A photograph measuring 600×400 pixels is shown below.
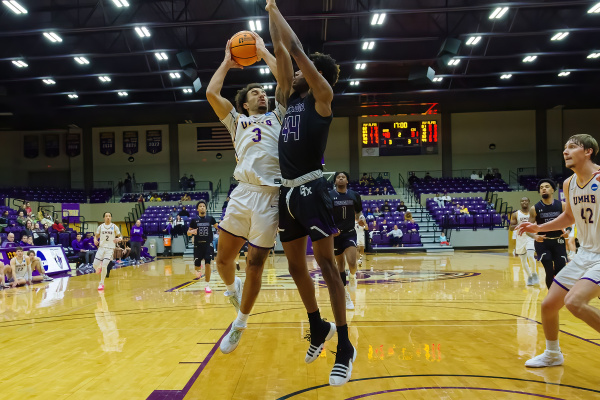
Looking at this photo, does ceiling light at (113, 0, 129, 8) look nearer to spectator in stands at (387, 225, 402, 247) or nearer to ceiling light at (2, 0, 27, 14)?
ceiling light at (2, 0, 27, 14)

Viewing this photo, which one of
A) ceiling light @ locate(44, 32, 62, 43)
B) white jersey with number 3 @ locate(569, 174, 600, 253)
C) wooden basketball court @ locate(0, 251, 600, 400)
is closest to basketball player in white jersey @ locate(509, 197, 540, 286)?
wooden basketball court @ locate(0, 251, 600, 400)

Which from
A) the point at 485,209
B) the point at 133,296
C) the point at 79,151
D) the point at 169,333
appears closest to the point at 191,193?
the point at 79,151

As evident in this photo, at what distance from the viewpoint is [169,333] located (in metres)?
5.34

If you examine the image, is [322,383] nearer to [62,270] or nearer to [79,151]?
[62,270]

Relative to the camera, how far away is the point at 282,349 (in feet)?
14.7

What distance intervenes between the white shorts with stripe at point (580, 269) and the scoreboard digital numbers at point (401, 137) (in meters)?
24.5

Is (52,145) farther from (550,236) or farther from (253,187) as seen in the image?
(253,187)

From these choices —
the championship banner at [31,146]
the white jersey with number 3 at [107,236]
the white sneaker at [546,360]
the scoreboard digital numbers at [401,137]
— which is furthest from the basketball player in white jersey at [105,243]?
the championship banner at [31,146]

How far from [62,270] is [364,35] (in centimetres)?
1304

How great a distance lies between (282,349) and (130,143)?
27.6m

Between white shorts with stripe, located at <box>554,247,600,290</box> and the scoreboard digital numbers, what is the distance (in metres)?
24.5

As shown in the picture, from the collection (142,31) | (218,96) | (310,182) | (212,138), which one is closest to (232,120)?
(218,96)

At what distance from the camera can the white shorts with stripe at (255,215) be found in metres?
3.53

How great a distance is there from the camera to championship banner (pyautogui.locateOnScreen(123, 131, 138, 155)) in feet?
97.3
